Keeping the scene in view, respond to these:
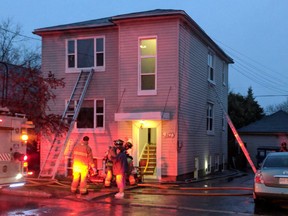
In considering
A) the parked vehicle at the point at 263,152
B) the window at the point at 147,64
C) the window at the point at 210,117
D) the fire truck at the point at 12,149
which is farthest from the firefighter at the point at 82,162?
the parked vehicle at the point at 263,152

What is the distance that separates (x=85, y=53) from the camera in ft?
68.9

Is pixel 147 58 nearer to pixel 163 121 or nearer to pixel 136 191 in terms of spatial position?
pixel 163 121

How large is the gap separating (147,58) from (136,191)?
6.36 meters

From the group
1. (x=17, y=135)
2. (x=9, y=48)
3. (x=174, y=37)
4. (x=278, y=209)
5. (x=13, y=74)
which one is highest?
(x=9, y=48)

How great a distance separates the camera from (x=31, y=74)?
1658 cm

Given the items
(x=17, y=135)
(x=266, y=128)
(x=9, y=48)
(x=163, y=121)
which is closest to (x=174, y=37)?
(x=163, y=121)

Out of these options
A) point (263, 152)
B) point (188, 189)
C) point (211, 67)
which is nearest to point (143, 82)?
point (188, 189)

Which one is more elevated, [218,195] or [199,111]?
[199,111]

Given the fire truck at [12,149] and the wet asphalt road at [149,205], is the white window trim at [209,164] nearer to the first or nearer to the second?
the wet asphalt road at [149,205]

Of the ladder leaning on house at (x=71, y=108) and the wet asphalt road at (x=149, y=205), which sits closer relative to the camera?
the wet asphalt road at (x=149, y=205)

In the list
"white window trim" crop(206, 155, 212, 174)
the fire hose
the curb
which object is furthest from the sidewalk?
"white window trim" crop(206, 155, 212, 174)

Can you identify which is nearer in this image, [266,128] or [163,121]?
[163,121]

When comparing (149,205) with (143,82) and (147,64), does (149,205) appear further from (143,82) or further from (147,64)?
(147,64)

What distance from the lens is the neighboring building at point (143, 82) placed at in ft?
61.0
